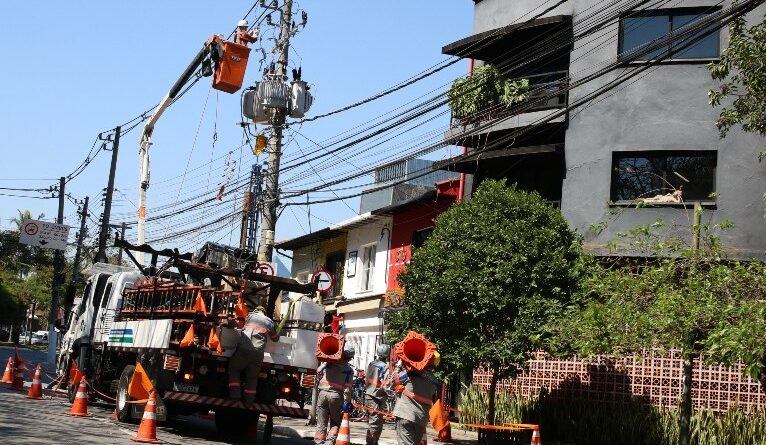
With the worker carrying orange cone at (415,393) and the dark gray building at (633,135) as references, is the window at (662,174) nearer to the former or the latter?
the dark gray building at (633,135)

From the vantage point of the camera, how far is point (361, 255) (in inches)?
1403

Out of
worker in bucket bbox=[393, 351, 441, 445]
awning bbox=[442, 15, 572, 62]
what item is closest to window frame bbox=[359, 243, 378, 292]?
awning bbox=[442, 15, 572, 62]

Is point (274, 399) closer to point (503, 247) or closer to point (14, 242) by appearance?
point (503, 247)

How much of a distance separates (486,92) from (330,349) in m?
11.9

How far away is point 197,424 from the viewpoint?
20.6 meters

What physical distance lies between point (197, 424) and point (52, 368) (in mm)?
25199

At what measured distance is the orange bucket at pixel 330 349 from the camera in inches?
590

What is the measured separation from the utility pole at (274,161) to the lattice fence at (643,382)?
257 inches

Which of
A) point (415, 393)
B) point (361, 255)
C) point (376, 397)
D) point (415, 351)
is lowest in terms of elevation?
point (376, 397)

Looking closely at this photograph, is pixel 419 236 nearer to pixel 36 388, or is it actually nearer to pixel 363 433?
pixel 363 433

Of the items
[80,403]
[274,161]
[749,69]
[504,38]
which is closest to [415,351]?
[80,403]

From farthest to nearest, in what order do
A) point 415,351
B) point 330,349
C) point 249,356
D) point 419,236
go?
1. point 419,236
2. point 249,356
3. point 330,349
4. point 415,351

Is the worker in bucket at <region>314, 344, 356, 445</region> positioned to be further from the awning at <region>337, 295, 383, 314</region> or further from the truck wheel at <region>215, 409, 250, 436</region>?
the awning at <region>337, 295, 383, 314</region>

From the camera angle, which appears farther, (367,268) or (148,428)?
(367,268)
